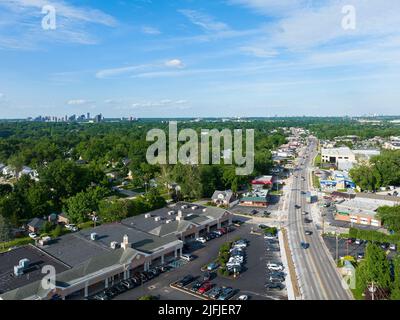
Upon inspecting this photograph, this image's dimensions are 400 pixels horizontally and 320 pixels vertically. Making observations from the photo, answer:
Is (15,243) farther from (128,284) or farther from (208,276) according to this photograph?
(208,276)

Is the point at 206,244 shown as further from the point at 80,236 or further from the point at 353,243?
the point at 353,243

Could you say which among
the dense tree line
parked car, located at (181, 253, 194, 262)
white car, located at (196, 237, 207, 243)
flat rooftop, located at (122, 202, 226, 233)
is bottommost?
parked car, located at (181, 253, 194, 262)

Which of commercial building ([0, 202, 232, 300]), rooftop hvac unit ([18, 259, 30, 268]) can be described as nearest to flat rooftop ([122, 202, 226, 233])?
commercial building ([0, 202, 232, 300])

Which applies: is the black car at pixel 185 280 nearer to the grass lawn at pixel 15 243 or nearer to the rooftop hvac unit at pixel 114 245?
the rooftop hvac unit at pixel 114 245

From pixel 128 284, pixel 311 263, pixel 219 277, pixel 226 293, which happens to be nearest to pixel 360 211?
pixel 311 263

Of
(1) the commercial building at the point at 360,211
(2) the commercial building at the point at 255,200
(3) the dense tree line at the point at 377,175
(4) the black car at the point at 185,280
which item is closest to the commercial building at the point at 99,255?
(4) the black car at the point at 185,280

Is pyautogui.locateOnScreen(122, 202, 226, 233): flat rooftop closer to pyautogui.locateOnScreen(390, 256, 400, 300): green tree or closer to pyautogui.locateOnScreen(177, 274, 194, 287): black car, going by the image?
pyautogui.locateOnScreen(177, 274, 194, 287): black car
